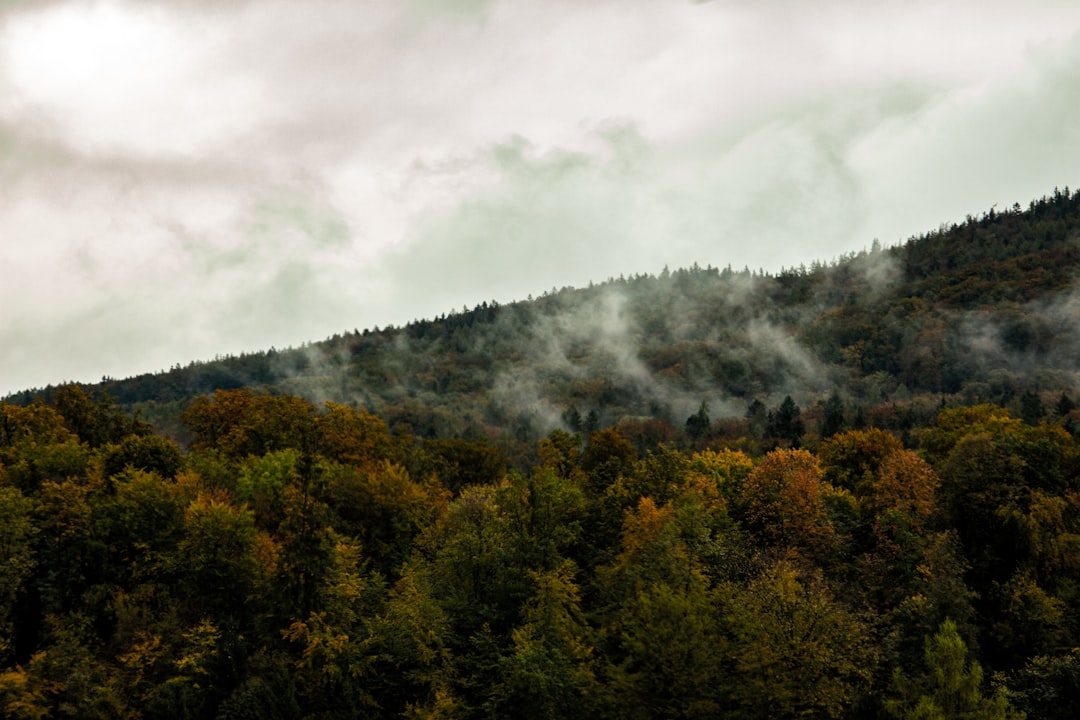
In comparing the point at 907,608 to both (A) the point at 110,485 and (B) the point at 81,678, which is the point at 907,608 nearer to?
(B) the point at 81,678

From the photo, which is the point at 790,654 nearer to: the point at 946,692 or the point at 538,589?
the point at 946,692

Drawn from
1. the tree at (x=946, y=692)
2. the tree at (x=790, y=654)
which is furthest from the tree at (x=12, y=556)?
the tree at (x=946, y=692)

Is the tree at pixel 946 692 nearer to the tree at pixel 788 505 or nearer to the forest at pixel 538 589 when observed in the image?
the forest at pixel 538 589

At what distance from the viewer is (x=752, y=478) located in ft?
254

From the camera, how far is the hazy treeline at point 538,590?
173 feet

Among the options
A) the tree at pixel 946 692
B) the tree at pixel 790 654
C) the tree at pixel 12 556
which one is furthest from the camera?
the tree at pixel 12 556

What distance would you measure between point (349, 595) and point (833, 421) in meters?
115

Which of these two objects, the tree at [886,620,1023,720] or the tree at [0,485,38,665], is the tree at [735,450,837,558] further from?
the tree at [0,485,38,665]

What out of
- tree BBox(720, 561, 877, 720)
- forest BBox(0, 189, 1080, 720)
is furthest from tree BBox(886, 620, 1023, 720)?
tree BBox(720, 561, 877, 720)

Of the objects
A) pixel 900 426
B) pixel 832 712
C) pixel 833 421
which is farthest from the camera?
pixel 900 426

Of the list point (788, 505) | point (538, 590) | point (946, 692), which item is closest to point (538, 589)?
point (538, 590)

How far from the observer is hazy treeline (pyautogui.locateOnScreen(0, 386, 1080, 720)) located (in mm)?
52719

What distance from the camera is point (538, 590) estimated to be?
65438mm

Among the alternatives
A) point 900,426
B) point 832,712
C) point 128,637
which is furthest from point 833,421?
point 128,637
